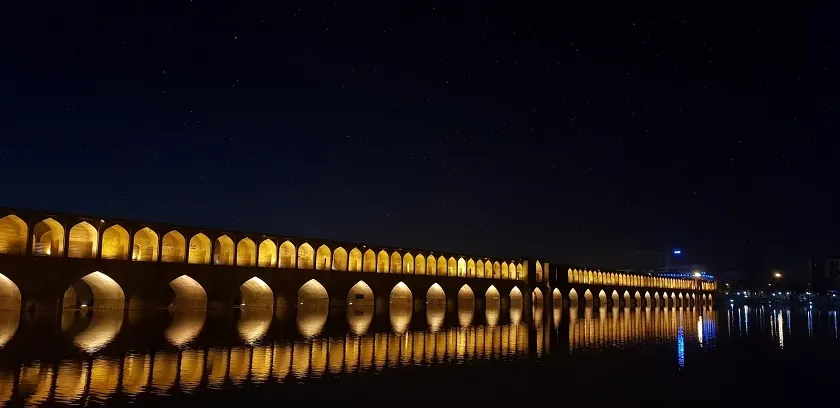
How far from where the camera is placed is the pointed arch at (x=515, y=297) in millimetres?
41750

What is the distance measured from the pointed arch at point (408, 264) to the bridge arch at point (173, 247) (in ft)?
42.2

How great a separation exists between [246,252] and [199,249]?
7.43ft

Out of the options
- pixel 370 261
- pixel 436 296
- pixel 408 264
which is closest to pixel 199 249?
pixel 370 261

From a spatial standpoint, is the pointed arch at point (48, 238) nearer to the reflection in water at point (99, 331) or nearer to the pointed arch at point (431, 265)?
the reflection in water at point (99, 331)

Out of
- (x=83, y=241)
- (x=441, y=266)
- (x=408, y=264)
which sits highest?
(x=83, y=241)

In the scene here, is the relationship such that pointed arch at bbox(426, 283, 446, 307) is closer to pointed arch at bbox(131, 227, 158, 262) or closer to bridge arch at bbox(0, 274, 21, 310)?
pointed arch at bbox(131, 227, 158, 262)

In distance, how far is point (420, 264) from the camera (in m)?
35.8

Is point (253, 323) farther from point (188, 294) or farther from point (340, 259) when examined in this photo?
point (340, 259)

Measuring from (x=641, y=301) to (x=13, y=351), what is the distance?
53745 mm

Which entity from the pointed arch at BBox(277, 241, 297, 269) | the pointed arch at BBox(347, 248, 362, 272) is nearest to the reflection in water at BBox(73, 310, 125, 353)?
the pointed arch at BBox(277, 241, 297, 269)

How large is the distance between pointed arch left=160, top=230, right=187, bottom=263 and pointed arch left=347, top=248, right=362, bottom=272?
8.69m

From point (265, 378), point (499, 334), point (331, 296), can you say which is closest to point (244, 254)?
point (331, 296)

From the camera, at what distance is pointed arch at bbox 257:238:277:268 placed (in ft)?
90.3

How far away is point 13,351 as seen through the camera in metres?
11.6
